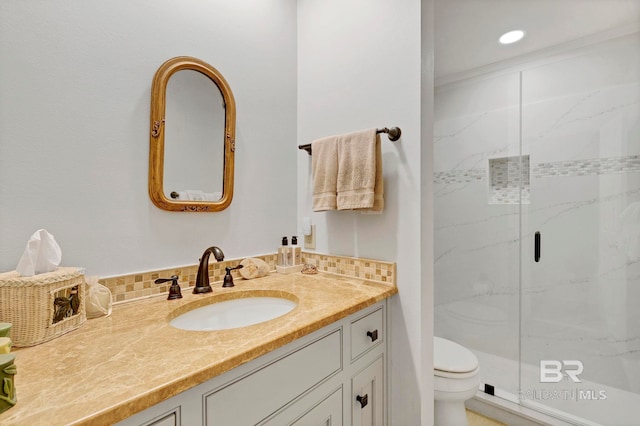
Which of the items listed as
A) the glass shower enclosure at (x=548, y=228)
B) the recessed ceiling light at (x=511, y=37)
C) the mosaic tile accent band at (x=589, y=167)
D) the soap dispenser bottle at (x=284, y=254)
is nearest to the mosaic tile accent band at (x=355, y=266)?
the soap dispenser bottle at (x=284, y=254)

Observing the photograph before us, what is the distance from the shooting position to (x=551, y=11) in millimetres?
1705

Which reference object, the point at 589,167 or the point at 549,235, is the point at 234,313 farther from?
the point at 589,167

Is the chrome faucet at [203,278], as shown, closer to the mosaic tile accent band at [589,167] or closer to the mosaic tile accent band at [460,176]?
the mosaic tile accent band at [460,176]

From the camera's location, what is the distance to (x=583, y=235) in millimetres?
2049

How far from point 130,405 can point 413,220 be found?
108 cm

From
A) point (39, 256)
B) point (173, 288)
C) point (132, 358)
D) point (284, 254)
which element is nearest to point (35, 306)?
point (39, 256)

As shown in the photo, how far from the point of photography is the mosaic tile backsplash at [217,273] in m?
1.05

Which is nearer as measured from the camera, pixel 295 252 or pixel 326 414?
pixel 326 414

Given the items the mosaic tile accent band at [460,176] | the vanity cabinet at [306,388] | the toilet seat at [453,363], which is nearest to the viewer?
the vanity cabinet at [306,388]

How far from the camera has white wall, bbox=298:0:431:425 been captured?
1251 mm

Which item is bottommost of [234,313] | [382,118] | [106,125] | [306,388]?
[306,388]

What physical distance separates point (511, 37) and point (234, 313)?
2.40m

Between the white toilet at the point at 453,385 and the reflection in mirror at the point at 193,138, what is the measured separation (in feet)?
4.71

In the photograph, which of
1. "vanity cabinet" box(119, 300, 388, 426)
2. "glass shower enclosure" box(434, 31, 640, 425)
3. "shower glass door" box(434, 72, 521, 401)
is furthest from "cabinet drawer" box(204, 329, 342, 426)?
"shower glass door" box(434, 72, 521, 401)
